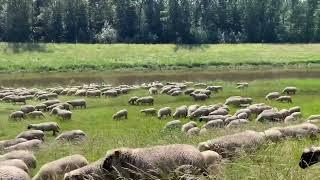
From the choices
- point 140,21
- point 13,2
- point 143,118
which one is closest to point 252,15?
point 140,21

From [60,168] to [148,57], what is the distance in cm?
7933

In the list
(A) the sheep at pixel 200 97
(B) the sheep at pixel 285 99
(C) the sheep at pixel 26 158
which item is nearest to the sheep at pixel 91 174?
(C) the sheep at pixel 26 158

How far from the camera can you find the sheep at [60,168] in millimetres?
12004

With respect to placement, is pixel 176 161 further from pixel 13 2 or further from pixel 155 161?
pixel 13 2

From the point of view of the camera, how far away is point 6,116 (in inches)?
1238

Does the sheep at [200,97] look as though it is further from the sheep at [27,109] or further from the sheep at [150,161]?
the sheep at [150,161]

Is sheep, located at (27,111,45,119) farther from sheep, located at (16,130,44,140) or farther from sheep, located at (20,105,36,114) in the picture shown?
sheep, located at (16,130,44,140)

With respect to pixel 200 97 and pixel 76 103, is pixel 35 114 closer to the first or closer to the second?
pixel 76 103

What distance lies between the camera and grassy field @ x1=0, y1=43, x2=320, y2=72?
81.8m

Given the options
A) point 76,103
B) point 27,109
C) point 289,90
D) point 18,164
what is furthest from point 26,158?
point 289,90

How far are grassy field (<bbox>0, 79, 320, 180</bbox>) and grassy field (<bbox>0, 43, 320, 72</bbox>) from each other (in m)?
37.3

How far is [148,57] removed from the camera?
91.1 meters

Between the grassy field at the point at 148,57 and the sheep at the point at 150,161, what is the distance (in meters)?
70.1

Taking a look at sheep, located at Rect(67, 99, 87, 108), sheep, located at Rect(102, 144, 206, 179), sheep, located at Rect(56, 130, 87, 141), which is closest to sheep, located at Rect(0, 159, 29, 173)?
sheep, located at Rect(102, 144, 206, 179)
